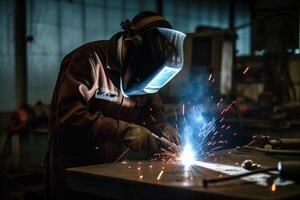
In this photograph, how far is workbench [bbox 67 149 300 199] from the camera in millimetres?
1804

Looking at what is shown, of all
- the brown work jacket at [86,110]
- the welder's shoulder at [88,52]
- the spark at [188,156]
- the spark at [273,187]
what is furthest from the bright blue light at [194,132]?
the welder's shoulder at [88,52]

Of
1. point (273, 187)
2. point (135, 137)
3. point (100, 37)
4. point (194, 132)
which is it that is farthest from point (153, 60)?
point (100, 37)

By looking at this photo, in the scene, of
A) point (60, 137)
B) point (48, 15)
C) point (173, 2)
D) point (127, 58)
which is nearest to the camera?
point (60, 137)

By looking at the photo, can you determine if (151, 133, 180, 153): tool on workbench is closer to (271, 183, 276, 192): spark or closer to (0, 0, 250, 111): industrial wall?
(271, 183, 276, 192): spark

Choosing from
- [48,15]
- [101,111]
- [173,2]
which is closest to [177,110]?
[48,15]

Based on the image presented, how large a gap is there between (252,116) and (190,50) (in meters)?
1.22

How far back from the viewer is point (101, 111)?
2.83 m

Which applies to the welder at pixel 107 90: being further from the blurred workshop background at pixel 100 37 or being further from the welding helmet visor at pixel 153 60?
the blurred workshop background at pixel 100 37

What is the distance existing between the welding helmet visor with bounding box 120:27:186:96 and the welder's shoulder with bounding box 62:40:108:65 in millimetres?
152

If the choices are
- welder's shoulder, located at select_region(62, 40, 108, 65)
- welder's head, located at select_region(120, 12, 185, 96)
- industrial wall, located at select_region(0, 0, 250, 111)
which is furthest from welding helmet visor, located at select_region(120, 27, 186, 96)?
industrial wall, located at select_region(0, 0, 250, 111)

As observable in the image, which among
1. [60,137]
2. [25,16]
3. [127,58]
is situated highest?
[25,16]

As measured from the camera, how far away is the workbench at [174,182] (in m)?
1.80

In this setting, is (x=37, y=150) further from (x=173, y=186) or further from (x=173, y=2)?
(x=173, y=2)

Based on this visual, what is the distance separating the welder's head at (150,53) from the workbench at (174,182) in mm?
481
